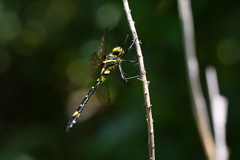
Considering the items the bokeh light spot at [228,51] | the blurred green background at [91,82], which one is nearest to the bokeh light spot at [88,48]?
the blurred green background at [91,82]

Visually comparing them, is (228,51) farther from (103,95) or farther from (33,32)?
(33,32)

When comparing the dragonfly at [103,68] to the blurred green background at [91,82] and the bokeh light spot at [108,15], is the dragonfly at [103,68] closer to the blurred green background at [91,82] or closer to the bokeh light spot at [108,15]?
the blurred green background at [91,82]

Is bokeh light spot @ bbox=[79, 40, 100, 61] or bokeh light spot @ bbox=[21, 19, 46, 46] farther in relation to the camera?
bokeh light spot @ bbox=[21, 19, 46, 46]

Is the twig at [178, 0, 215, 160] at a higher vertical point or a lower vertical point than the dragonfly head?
lower

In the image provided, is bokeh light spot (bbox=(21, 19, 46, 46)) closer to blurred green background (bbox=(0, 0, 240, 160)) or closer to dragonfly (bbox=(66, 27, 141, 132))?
blurred green background (bbox=(0, 0, 240, 160))

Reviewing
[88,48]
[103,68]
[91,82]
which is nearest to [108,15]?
[88,48]

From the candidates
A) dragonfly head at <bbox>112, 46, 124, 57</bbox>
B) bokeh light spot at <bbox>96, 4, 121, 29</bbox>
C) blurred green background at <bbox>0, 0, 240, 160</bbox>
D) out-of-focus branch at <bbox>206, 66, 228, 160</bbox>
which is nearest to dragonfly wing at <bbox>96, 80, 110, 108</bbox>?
dragonfly head at <bbox>112, 46, 124, 57</bbox>
